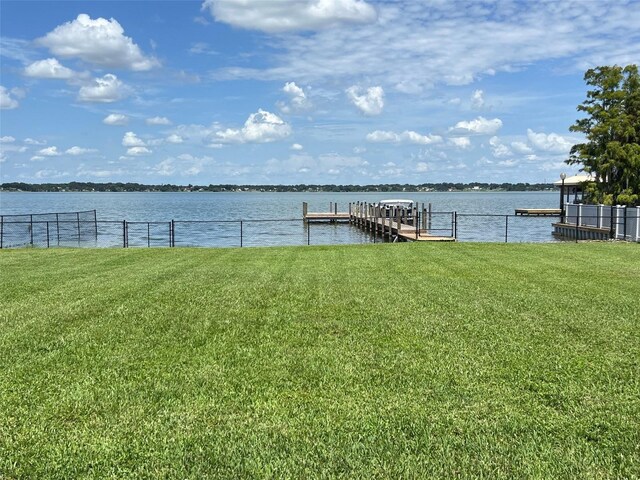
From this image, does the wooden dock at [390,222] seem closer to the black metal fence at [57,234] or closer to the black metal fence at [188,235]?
the black metal fence at [188,235]

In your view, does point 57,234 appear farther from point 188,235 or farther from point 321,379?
point 321,379

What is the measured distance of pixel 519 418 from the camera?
4.72 meters

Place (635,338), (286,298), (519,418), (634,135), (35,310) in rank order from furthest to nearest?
(634,135) → (286,298) → (35,310) → (635,338) → (519,418)

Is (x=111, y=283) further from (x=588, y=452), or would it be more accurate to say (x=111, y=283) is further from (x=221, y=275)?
(x=588, y=452)

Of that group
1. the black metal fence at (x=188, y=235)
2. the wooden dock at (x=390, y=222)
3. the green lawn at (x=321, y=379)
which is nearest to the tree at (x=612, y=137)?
the black metal fence at (x=188, y=235)

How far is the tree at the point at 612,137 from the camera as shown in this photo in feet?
105

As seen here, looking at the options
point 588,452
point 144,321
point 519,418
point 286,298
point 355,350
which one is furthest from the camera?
point 286,298

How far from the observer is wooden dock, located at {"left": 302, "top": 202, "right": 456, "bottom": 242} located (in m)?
30.0

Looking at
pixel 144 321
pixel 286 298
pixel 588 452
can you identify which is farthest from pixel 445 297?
pixel 588 452

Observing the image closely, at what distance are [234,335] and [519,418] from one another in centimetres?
380

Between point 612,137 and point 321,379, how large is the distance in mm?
33299

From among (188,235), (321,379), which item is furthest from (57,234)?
(321,379)

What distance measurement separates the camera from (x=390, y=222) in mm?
34781

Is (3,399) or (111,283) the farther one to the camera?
(111,283)
